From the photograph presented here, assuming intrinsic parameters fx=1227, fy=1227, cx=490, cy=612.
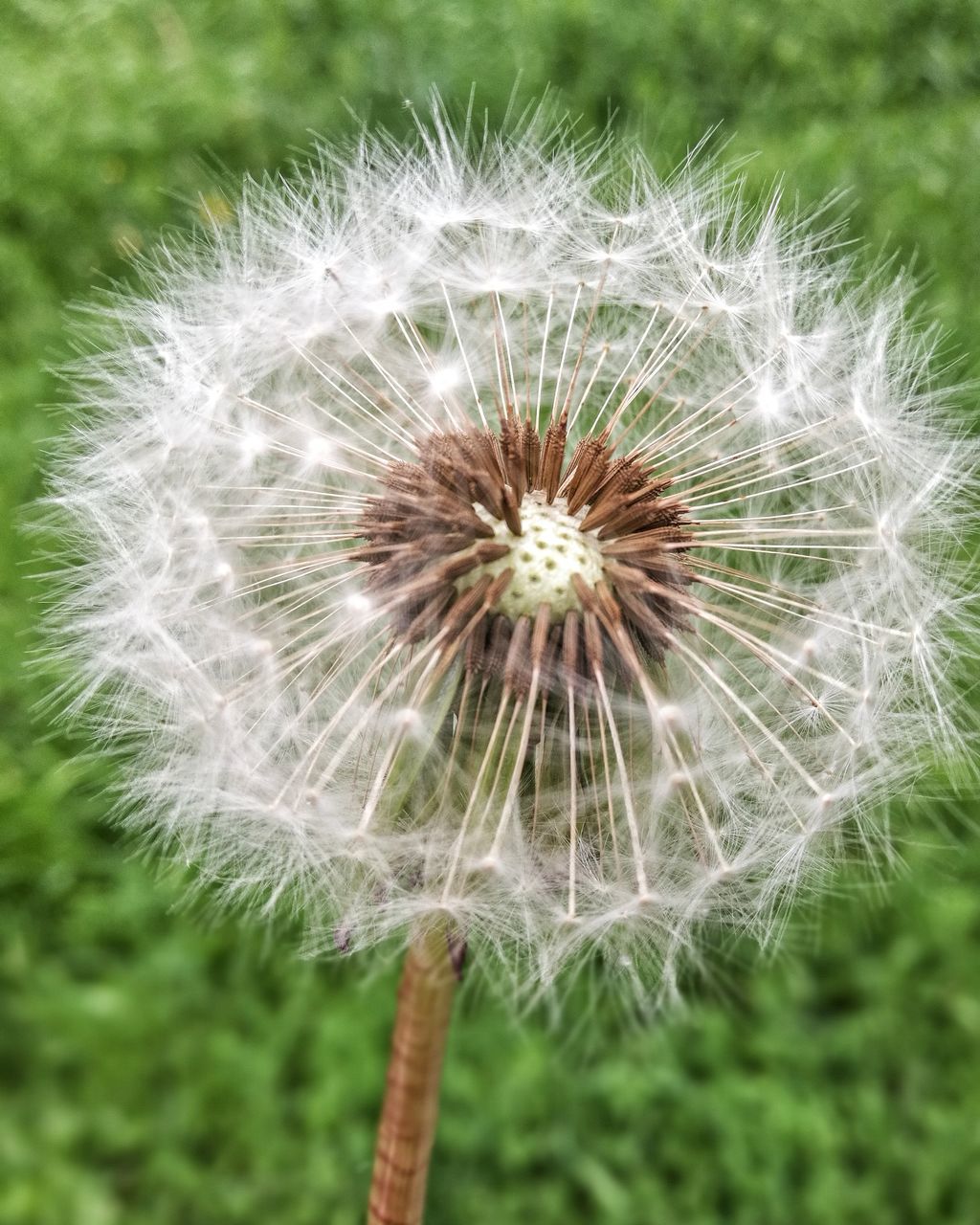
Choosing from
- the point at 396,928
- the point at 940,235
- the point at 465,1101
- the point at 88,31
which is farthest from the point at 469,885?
the point at 88,31

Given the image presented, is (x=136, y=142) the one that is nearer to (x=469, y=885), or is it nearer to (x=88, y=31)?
(x=88, y=31)

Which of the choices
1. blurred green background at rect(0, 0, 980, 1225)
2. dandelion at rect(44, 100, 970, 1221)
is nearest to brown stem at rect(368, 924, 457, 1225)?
dandelion at rect(44, 100, 970, 1221)

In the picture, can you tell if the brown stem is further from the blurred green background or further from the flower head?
the blurred green background

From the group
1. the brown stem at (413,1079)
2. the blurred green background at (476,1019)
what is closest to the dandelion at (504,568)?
the brown stem at (413,1079)

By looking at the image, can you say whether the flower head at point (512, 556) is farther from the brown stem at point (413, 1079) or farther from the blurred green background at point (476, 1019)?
the blurred green background at point (476, 1019)

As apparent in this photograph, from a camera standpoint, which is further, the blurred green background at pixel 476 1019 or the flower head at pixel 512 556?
the blurred green background at pixel 476 1019

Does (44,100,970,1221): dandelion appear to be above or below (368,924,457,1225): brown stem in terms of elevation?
above

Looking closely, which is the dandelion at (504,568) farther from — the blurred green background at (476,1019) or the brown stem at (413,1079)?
the blurred green background at (476,1019)

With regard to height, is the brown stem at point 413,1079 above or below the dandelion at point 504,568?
below

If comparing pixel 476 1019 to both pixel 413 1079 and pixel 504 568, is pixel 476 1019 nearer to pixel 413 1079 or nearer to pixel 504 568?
pixel 413 1079
